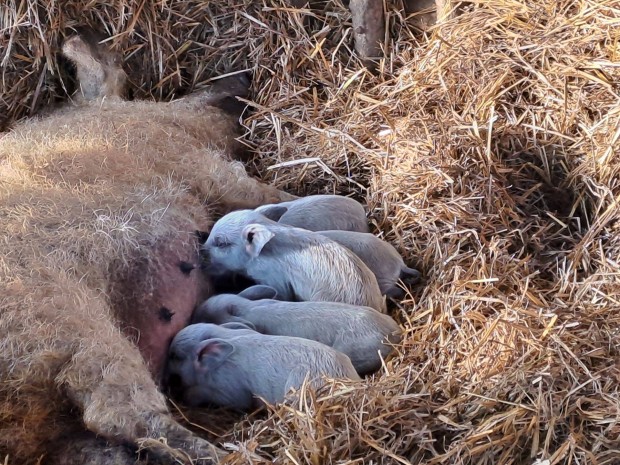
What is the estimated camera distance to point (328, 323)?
3045 millimetres

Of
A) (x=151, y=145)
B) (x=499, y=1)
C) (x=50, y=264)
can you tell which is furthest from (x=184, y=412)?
(x=499, y=1)

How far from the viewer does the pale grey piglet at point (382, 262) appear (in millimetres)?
3465

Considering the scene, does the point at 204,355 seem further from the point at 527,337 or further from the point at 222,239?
the point at 527,337

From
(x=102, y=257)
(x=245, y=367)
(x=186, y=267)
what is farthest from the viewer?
(x=186, y=267)

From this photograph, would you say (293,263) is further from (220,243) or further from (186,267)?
(186,267)

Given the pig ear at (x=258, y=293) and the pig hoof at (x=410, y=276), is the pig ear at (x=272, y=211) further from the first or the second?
the pig hoof at (x=410, y=276)

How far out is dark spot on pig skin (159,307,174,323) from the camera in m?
→ 3.08

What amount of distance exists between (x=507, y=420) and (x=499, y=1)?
2590 millimetres

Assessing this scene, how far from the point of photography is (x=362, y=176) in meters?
4.13

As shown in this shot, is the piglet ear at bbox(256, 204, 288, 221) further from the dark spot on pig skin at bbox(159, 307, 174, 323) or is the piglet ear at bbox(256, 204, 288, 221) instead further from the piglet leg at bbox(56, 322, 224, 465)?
the piglet leg at bbox(56, 322, 224, 465)

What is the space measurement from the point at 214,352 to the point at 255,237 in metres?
0.63

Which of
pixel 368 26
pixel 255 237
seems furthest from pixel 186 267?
pixel 368 26

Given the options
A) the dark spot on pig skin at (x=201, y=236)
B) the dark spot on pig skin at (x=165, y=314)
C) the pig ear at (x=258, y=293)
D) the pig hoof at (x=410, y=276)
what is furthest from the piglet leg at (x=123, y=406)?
the pig hoof at (x=410, y=276)

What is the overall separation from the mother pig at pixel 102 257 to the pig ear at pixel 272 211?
0.26 m
